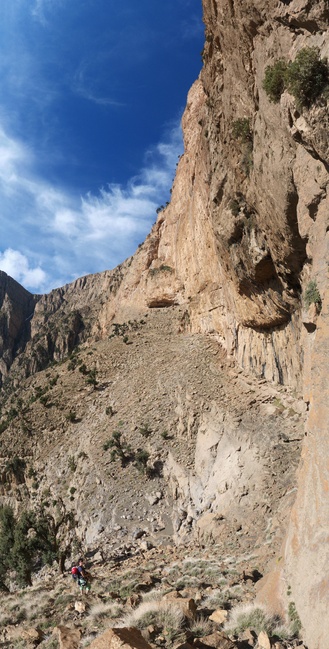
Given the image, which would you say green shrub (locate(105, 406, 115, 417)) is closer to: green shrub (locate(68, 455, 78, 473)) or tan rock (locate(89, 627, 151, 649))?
green shrub (locate(68, 455, 78, 473))

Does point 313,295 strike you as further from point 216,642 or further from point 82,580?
point 82,580

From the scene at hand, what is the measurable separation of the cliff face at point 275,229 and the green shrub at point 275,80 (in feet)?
0.88

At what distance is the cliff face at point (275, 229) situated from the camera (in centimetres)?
630

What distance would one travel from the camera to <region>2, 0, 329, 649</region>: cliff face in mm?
6301

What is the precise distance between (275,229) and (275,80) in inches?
179

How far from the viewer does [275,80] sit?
394 inches

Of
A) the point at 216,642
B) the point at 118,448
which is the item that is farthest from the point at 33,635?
the point at 118,448

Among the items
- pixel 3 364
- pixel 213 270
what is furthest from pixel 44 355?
pixel 213 270

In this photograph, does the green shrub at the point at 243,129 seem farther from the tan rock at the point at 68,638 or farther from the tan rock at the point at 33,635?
the tan rock at the point at 33,635

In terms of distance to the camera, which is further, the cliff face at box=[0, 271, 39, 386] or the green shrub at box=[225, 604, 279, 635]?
the cliff face at box=[0, 271, 39, 386]

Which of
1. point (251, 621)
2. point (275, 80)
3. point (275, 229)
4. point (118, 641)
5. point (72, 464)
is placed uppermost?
point (275, 80)

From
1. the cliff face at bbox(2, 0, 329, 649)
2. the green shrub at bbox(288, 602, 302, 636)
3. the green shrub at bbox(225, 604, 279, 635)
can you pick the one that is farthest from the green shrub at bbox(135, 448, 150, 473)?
the green shrub at bbox(288, 602, 302, 636)

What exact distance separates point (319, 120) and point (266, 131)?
4.03 meters

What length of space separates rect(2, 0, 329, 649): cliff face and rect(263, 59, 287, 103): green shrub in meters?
0.27
